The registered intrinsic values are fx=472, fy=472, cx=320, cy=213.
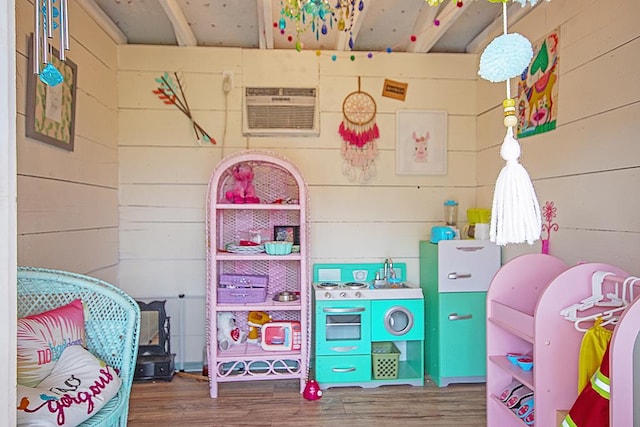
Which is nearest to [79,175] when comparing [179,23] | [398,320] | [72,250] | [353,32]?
[72,250]

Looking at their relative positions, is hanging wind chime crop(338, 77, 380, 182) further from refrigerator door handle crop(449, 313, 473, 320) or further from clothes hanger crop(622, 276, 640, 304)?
clothes hanger crop(622, 276, 640, 304)

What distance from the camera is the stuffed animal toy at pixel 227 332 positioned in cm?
296

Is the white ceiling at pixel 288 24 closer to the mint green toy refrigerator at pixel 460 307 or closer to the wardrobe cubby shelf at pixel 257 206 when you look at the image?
the wardrobe cubby shelf at pixel 257 206

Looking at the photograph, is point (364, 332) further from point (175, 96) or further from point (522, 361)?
point (175, 96)

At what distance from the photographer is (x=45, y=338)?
1623mm

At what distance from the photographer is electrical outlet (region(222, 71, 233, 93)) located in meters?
3.24

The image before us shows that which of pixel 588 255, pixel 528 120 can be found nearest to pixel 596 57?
pixel 528 120

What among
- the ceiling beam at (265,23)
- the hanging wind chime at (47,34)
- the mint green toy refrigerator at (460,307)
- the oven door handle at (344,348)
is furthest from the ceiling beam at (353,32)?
the oven door handle at (344,348)

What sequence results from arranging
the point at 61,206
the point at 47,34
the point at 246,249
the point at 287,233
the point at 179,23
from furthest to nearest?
the point at 287,233
the point at 246,249
the point at 179,23
the point at 61,206
the point at 47,34

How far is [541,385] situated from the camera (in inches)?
66.5

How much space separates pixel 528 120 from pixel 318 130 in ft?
4.39

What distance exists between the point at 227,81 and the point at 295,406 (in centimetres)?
213

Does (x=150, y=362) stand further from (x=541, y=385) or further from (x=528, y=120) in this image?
(x=528, y=120)

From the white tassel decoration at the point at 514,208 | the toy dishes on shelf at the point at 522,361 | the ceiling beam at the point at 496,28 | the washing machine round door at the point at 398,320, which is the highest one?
the ceiling beam at the point at 496,28
